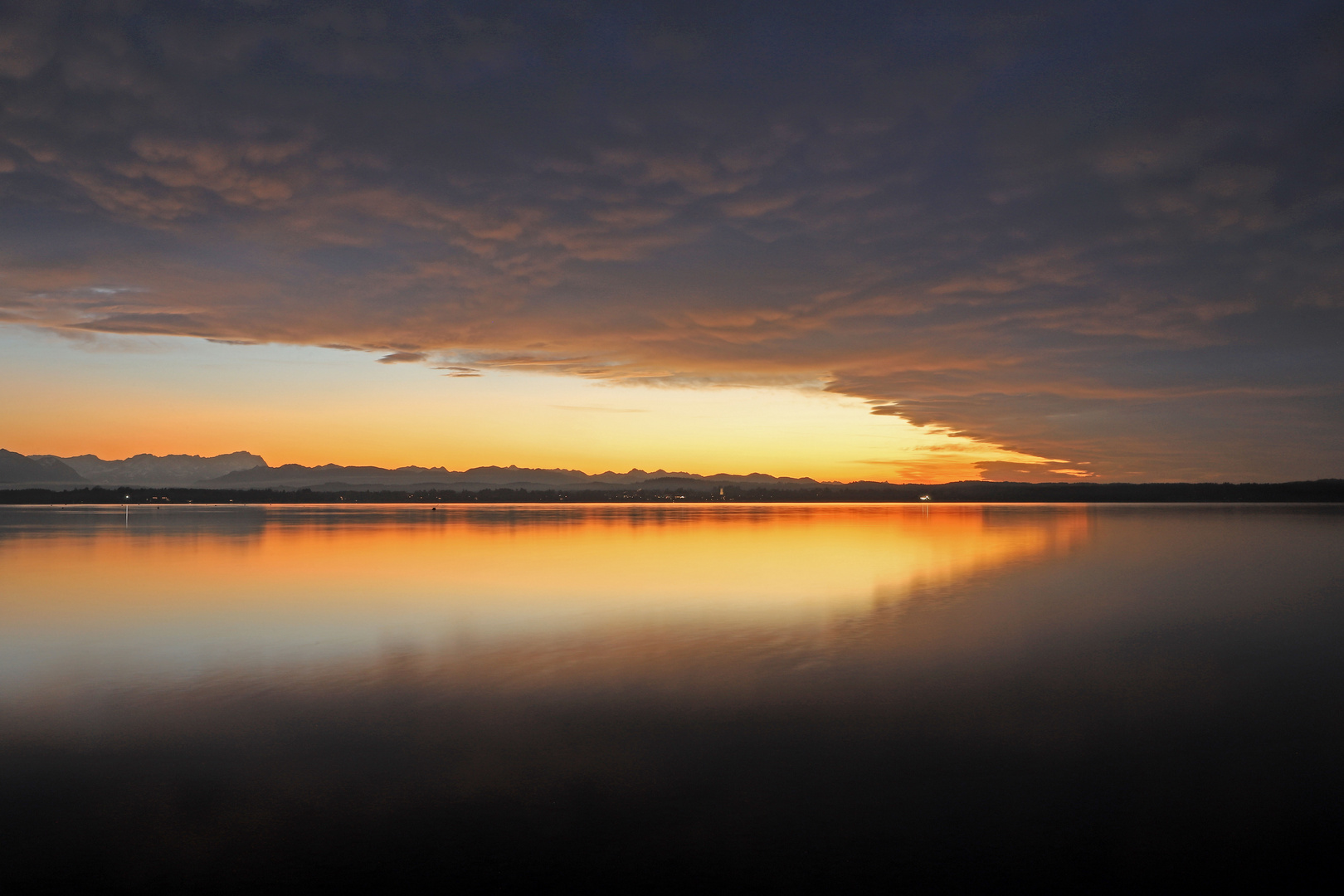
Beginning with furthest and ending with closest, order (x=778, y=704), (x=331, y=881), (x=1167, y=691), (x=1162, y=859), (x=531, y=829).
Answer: (x=1167, y=691) → (x=778, y=704) → (x=531, y=829) → (x=1162, y=859) → (x=331, y=881)

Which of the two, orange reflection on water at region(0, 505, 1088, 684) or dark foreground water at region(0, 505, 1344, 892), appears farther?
orange reflection on water at region(0, 505, 1088, 684)

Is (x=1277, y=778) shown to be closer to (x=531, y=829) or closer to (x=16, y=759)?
(x=531, y=829)

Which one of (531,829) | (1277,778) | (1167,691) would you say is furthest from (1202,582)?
(531,829)

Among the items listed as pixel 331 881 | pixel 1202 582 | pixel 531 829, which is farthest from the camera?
pixel 1202 582

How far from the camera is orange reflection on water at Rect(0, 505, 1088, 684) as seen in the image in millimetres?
15766

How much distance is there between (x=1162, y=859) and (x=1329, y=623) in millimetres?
15252

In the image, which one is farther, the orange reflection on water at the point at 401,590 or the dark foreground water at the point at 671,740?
the orange reflection on water at the point at 401,590

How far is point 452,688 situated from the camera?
39.0 feet

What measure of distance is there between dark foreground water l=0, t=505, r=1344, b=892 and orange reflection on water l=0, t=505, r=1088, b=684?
186 millimetres

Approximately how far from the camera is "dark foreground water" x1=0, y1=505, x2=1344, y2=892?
Answer: 628 cm

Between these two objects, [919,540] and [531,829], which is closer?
[531,829]

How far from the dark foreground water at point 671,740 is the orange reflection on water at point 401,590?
186mm

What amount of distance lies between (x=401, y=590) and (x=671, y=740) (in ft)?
53.9

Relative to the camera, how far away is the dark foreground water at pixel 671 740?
6277 mm
